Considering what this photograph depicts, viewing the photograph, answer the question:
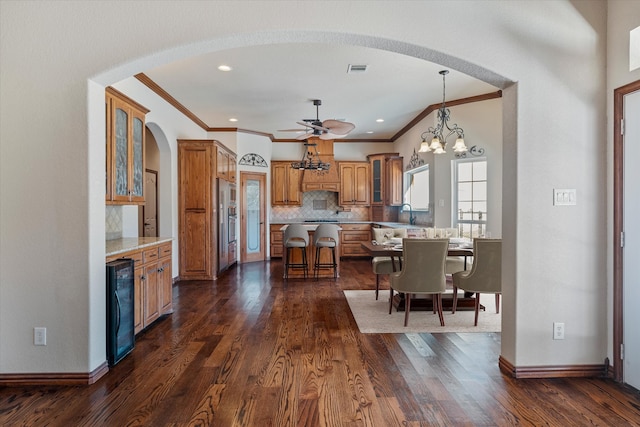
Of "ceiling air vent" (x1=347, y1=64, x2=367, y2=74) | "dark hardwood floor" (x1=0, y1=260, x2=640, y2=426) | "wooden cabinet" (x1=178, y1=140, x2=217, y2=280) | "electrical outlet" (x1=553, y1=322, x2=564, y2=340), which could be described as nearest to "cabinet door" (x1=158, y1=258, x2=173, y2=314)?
"dark hardwood floor" (x1=0, y1=260, x2=640, y2=426)

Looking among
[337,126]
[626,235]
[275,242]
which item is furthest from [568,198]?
[275,242]

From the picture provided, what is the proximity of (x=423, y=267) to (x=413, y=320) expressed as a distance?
665mm

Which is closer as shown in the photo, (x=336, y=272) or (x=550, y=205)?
(x=550, y=205)

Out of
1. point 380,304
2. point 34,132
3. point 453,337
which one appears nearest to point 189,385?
point 34,132

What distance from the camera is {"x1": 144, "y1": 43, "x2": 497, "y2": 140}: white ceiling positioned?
13.7 feet

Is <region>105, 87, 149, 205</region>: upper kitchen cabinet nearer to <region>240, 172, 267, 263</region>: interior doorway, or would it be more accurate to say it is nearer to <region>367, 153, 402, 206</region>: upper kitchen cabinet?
<region>240, 172, 267, 263</region>: interior doorway

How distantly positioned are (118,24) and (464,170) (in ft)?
17.2

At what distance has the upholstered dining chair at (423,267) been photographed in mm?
3611

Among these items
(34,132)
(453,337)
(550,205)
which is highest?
(34,132)

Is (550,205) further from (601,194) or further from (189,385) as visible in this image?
(189,385)

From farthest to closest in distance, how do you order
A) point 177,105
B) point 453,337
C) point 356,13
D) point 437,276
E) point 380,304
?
point 177,105 < point 380,304 < point 437,276 < point 453,337 < point 356,13

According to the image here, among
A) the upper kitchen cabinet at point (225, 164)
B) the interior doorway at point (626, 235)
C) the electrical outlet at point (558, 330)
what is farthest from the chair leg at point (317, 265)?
the interior doorway at point (626, 235)

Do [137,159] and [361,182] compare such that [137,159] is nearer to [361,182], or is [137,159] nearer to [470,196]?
[470,196]

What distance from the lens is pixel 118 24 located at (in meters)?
2.47
